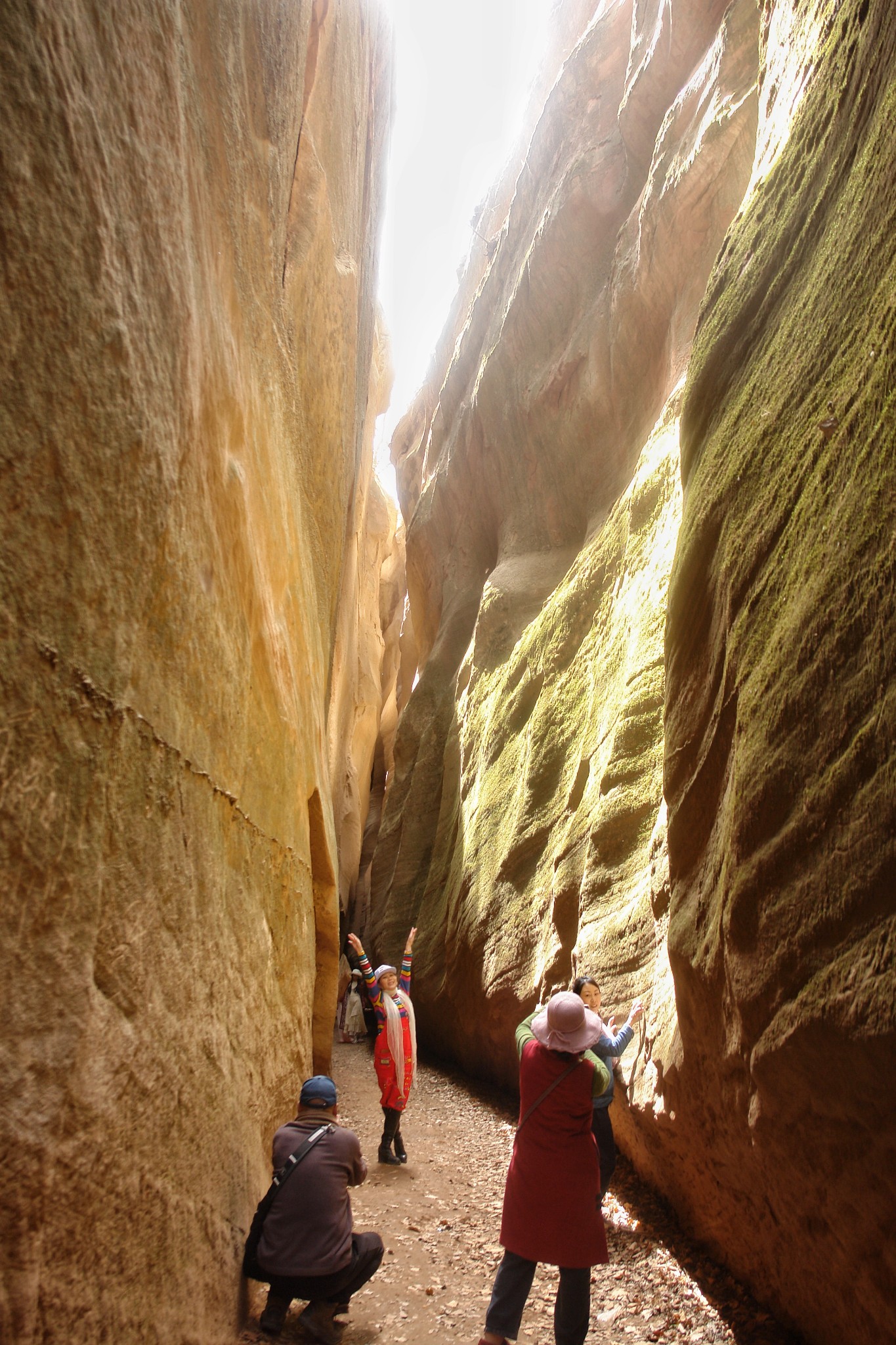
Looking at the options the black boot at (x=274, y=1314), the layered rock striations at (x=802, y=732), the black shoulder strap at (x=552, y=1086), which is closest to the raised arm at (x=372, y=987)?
the layered rock striations at (x=802, y=732)

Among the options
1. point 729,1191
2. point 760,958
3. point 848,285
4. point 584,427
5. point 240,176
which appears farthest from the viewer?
point 584,427

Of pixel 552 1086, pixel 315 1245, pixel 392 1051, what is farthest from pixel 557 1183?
pixel 392 1051

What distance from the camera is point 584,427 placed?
1567 cm

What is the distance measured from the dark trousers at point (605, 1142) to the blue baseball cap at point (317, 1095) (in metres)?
1.63

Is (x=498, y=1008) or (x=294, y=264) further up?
(x=294, y=264)

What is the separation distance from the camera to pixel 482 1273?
4652 millimetres

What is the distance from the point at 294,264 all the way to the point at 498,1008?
7953 mm

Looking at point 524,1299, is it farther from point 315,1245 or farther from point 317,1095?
point 317,1095

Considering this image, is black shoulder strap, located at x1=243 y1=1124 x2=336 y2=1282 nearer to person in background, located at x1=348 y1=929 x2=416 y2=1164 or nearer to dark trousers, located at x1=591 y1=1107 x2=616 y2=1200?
dark trousers, located at x1=591 y1=1107 x2=616 y2=1200

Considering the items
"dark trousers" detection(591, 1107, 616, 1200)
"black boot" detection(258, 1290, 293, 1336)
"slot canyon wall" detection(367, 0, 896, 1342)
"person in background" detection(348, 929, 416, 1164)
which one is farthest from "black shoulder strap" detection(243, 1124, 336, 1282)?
"person in background" detection(348, 929, 416, 1164)

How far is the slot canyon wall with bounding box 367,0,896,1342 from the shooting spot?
295 centimetres

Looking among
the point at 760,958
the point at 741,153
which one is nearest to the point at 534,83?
the point at 741,153

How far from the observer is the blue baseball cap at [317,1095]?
429cm

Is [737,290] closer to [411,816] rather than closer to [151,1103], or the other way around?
[151,1103]
